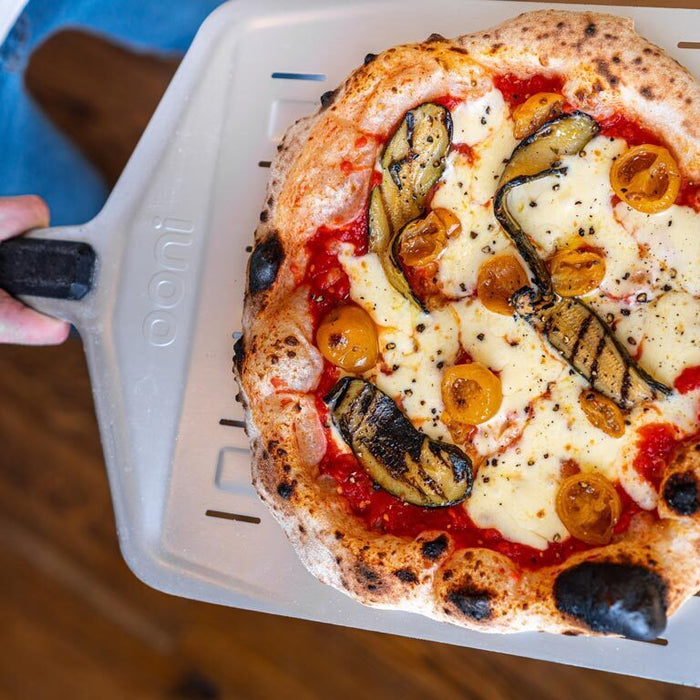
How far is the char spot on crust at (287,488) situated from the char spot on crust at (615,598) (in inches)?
28.9

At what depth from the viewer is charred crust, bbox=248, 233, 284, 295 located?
2322 mm

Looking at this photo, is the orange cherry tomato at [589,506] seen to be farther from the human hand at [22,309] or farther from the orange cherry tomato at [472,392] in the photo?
the human hand at [22,309]

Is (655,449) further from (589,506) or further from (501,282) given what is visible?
→ (501,282)

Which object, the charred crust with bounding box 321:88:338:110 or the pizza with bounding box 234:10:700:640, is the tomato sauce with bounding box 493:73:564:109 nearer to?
the pizza with bounding box 234:10:700:640

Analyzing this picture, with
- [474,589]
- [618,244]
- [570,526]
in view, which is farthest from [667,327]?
[474,589]

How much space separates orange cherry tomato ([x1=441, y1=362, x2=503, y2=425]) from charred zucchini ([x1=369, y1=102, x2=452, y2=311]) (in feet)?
0.71

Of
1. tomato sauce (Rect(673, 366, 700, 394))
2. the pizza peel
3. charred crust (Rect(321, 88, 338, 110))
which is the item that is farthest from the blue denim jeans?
tomato sauce (Rect(673, 366, 700, 394))

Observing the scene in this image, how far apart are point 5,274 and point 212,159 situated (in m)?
0.77

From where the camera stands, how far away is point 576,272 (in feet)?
6.78

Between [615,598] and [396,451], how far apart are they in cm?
64

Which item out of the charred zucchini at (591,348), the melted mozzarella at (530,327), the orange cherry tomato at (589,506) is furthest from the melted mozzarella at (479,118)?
the orange cherry tomato at (589,506)

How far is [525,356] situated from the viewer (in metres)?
2.13

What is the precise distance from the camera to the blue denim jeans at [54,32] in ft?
9.88

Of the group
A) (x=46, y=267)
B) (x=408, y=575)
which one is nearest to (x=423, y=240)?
(x=408, y=575)
